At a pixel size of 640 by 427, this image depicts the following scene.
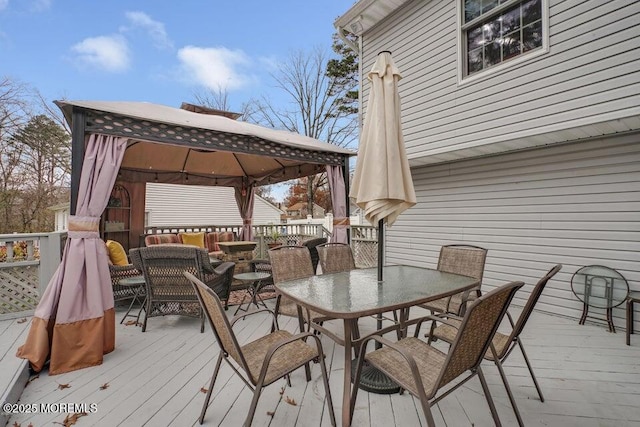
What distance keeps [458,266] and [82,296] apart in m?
3.89

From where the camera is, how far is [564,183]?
4195 mm

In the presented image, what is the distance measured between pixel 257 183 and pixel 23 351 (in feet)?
20.9

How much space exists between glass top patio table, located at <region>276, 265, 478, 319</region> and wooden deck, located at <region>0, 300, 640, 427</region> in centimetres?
78

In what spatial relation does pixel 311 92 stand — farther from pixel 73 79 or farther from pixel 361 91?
pixel 73 79

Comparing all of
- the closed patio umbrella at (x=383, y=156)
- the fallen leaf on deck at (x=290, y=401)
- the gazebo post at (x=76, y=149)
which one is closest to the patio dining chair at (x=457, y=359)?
the fallen leaf on deck at (x=290, y=401)

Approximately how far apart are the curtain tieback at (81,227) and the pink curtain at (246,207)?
5.63 meters

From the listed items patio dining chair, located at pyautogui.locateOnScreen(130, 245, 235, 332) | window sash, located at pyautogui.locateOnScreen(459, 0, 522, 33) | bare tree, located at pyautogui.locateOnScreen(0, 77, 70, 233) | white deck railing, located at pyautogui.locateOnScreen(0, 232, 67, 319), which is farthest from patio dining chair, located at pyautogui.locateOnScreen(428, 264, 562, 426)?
bare tree, located at pyautogui.locateOnScreen(0, 77, 70, 233)

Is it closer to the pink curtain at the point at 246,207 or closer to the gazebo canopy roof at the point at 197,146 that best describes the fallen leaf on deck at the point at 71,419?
the gazebo canopy roof at the point at 197,146

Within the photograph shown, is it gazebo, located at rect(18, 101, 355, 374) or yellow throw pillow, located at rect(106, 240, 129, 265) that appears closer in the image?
gazebo, located at rect(18, 101, 355, 374)

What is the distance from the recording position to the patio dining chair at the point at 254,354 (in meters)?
1.68

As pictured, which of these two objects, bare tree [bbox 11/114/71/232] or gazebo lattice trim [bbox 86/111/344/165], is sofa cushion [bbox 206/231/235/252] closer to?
gazebo lattice trim [bbox 86/111/344/165]

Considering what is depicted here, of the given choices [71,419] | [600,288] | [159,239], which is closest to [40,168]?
[159,239]

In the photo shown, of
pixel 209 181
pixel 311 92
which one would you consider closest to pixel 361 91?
pixel 209 181

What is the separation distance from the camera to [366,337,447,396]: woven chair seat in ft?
5.64
